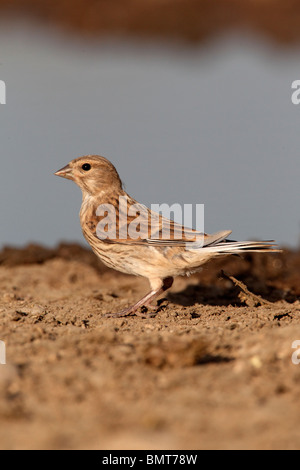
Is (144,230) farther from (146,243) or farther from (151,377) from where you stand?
(151,377)

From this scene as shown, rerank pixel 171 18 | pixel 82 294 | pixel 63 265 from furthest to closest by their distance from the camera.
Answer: pixel 171 18, pixel 63 265, pixel 82 294

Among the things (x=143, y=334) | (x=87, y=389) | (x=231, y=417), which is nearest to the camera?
(x=231, y=417)

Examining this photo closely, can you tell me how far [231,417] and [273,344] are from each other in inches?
48.2

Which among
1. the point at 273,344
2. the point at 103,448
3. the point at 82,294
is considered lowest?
the point at 103,448

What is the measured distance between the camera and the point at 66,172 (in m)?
7.21

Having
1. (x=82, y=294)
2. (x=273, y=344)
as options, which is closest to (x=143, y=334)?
(x=273, y=344)

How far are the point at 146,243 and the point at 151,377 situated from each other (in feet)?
8.73

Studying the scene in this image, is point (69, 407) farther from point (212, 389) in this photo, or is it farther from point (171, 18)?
point (171, 18)

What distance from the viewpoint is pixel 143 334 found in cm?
507

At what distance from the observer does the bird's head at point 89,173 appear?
23.7 feet

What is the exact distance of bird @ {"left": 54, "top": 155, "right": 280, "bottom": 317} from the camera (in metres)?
6.28
